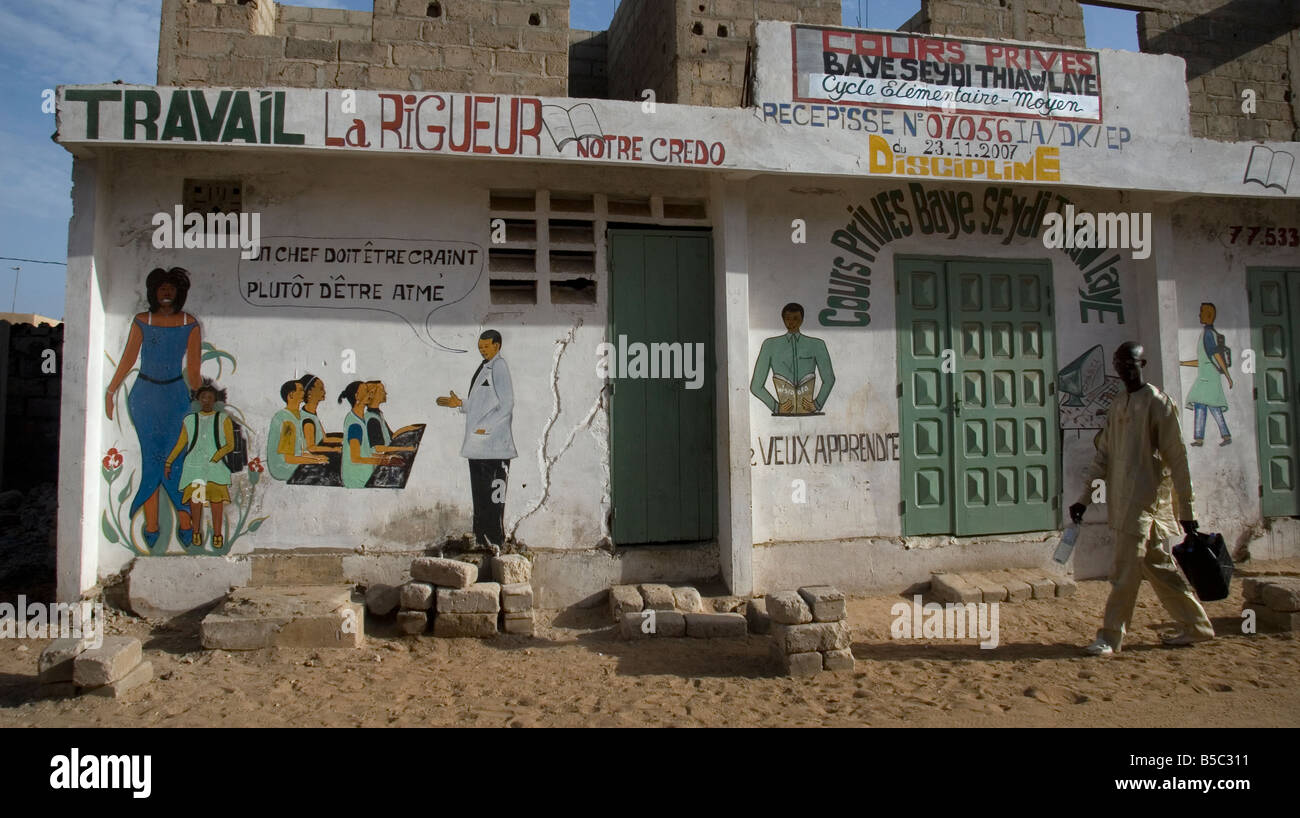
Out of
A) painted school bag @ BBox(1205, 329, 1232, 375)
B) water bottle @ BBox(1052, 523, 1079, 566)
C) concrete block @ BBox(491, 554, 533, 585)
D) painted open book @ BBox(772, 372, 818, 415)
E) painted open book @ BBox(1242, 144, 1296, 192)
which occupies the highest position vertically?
painted open book @ BBox(1242, 144, 1296, 192)

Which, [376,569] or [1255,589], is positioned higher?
[376,569]

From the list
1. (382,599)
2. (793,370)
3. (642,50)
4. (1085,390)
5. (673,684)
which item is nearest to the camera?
(673,684)

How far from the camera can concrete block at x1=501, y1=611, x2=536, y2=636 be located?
18.0 feet

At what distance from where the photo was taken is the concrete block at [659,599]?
570cm

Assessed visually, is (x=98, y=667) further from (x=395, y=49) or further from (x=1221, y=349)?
(x=1221, y=349)

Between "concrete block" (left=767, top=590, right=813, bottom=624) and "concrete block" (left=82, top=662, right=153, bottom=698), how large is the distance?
11.9 feet

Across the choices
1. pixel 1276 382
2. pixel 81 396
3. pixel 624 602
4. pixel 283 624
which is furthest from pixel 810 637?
pixel 1276 382

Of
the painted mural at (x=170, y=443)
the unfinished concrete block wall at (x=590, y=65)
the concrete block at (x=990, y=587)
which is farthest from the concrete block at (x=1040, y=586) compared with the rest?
the unfinished concrete block wall at (x=590, y=65)

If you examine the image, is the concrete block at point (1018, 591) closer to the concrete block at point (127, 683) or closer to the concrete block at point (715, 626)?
the concrete block at point (715, 626)

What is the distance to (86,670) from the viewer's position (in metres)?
4.25

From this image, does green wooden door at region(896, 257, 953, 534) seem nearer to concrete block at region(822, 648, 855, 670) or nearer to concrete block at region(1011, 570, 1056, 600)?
concrete block at region(1011, 570, 1056, 600)

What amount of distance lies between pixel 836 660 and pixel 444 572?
8.61ft


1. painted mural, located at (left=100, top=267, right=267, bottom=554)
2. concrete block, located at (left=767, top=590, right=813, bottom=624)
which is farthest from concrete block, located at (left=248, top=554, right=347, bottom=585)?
concrete block, located at (left=767, top=590, right=813, bottom=624)

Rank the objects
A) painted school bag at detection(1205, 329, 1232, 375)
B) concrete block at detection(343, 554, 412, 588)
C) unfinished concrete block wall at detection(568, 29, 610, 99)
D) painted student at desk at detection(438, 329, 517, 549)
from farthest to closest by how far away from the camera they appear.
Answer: unfinished concrete block wall at detection(568, 29, 610, 99), painted school bag at detection(1205, 329, 1232, 375), painted student at desk at detection(438, 329, 517, 549), concrete block at detection(343, 554, 412, 588)
